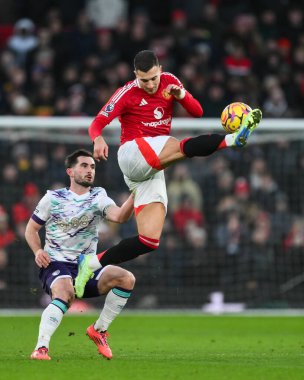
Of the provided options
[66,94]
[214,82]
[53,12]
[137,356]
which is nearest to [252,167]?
[214,82]

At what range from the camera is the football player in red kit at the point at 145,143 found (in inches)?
434

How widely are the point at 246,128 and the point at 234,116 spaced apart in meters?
0.38

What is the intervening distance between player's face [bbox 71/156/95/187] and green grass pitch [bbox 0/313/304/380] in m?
1.64

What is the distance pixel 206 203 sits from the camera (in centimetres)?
1855

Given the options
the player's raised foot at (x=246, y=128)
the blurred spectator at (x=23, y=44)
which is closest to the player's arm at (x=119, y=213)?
the player's raised foot at (x=246, y=128)

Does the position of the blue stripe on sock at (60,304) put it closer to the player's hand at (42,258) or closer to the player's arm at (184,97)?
the player's hand at (42,258)

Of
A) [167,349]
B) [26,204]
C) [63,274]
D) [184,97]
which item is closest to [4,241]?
[26,204]

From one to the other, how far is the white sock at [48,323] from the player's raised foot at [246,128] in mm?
2161

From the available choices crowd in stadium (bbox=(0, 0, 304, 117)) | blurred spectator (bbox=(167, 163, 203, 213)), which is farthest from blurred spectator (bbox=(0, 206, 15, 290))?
crowd in stadium (bbox=(0, 0, 304, 117))

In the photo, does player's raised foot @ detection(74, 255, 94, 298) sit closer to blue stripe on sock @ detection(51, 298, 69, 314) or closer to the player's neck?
blue stripe on sock @ detection(51, 298, 69, 314)

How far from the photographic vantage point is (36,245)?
1103cm

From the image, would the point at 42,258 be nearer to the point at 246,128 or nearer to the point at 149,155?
the point at 149,155

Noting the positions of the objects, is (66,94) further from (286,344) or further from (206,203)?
(286,344)

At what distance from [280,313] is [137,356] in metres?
7.33
